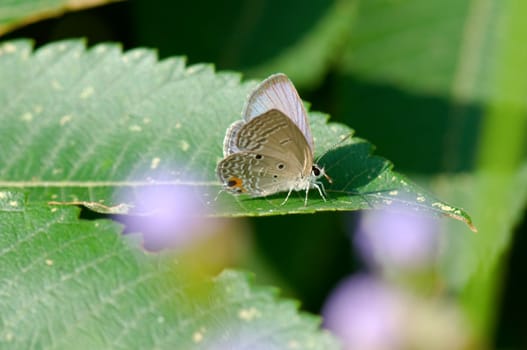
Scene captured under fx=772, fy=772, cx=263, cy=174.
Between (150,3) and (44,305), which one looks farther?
(150,3)

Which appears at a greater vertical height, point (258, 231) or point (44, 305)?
point (44, 305)

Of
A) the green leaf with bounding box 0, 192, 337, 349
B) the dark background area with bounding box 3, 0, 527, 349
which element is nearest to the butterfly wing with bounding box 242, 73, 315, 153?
the green leaf with bounding box 0, 192, 337, 349

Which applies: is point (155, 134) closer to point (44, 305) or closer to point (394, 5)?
point (44, 305)

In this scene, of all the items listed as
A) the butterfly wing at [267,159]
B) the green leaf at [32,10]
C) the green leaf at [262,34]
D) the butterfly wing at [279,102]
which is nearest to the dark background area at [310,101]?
the green leaf at [262,34]

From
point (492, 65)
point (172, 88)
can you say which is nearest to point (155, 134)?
point (172, 88)

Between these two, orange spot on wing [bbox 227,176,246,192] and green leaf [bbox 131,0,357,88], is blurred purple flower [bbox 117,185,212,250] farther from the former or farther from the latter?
green leaf [bbox 131,0,357,88]

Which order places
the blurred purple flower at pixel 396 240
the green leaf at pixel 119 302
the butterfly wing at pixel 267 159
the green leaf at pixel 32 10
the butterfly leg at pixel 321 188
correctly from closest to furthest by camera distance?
the green leaf at pixel 119 302
the butterfly leg at pixel 321 188
the butterfly wing at pixel 267 159
the green leaf at pixel 32 10
the blurred purple flower at pixel 396 240

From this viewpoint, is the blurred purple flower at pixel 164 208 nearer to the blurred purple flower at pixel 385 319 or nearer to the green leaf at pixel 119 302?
the green leaf at pixel 119 302

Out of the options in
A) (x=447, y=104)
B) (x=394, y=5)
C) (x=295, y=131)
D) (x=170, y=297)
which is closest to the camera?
(x=170, y=297)
